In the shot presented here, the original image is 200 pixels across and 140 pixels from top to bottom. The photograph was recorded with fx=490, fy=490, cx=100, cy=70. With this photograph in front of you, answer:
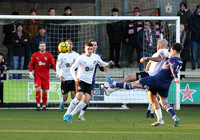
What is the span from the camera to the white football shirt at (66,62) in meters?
14.5

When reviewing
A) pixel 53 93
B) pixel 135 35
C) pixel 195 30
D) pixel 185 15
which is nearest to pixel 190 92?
pixel 195 30

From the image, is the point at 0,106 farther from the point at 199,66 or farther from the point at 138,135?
the point at 138,135

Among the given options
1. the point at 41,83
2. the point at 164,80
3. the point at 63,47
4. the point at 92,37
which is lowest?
the point at 41,83

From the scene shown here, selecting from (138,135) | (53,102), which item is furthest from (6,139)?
(53,102)

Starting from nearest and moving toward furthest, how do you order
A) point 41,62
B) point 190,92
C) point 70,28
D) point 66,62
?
point 66,62 < point 41,62 < point 190,92 < point 70,28

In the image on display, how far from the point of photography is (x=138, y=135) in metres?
8.48

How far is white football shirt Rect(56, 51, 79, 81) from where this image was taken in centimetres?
1447

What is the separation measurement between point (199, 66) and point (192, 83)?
4.27ft

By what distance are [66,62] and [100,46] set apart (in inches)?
149

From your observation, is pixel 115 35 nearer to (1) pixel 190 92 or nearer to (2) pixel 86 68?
(1) pixel 190 92

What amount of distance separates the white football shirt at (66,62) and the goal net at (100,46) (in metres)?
1.95

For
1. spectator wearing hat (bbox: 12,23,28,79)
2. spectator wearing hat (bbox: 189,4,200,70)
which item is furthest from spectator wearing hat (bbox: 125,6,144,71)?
spectator wearing hat (bbox: 12,23,28,79)

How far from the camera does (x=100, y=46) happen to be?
18156mm

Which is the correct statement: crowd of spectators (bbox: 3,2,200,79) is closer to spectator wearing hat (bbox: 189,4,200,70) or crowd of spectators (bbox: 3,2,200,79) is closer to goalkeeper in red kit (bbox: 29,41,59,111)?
spectator wearing hat (bbox: 189,4,200,70)
